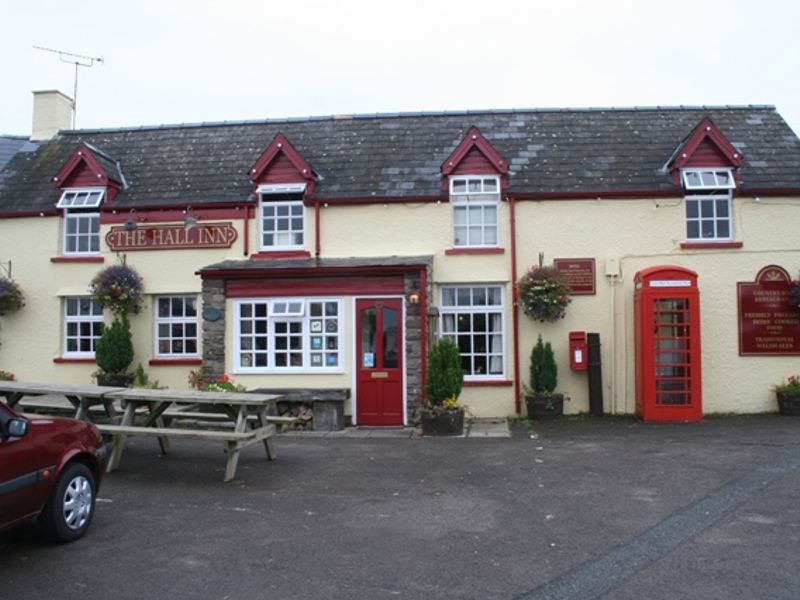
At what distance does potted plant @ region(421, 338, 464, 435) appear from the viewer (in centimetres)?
1224

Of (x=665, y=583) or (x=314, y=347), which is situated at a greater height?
(x=314, y=347)

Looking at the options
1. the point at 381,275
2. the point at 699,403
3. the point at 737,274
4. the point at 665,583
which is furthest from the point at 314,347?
the point at 665,583

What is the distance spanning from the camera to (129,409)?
9.38 meters

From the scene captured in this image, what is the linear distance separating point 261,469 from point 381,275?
524cm

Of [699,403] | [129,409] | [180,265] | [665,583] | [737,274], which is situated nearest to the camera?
[665,583]

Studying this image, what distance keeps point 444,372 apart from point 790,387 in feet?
22.6

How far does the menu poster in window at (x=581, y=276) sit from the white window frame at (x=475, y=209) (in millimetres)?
1626

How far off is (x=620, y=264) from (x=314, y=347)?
6.42 meters

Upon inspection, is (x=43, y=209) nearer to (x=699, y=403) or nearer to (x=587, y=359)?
(x=587, y=359)

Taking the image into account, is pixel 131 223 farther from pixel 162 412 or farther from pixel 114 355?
pixel 162 412

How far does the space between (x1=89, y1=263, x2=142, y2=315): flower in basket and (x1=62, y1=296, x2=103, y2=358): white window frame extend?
0.58 m

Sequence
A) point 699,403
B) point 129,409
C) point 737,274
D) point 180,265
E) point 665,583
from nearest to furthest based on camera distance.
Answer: point 665,583 → point 129,409 → point 699,403 → point 737,274 → point 180,265

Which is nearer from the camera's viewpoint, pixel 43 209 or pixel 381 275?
pixel 381 275

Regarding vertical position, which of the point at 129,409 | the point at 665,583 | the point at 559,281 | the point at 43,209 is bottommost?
the point at 665,583
